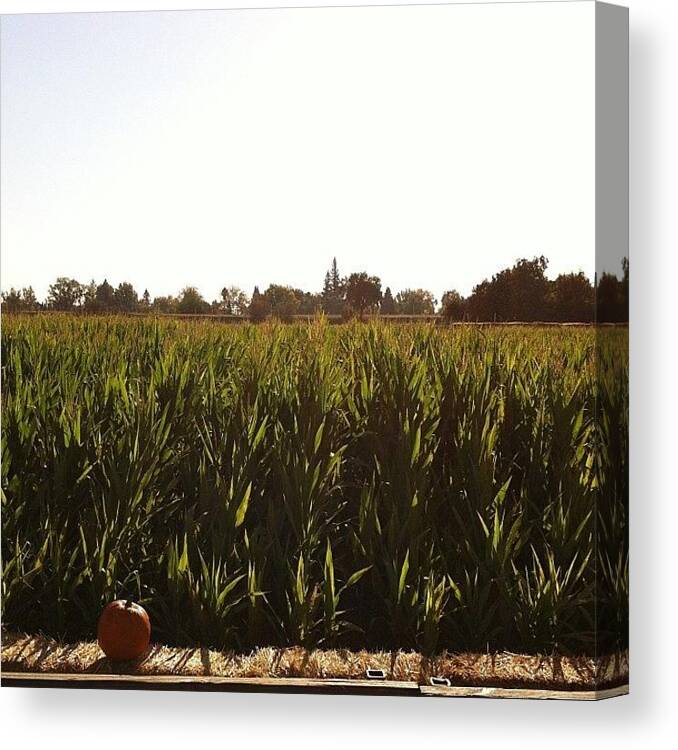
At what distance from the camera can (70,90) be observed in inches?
192

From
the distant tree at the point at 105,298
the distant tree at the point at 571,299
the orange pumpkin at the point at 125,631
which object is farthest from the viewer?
the distant tree at the point at 105,298

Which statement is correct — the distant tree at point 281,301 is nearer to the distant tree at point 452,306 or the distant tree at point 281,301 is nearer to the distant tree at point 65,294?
the distant tree at point 452,306

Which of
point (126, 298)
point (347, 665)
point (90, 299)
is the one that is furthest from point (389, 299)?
point (347, 665)

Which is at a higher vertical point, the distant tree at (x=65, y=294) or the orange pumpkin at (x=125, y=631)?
the distant tree at (x=65, y=294)

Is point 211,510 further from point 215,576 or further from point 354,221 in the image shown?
point 354,221

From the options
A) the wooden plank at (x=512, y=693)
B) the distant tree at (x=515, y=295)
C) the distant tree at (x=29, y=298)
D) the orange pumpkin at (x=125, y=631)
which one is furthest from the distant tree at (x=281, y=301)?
the wooden plank at (x=512, y=693)

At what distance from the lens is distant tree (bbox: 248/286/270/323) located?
15.5 ft

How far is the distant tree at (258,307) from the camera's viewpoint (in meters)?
4.71

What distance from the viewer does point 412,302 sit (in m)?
4.66

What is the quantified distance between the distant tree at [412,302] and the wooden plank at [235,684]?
1.51 meters

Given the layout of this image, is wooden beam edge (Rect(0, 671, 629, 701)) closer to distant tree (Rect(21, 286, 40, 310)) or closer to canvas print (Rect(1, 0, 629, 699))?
canvas print (Rect(1, 0, 629, 699))

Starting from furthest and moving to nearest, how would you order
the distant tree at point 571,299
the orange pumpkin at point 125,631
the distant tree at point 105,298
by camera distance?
the distant tree at point 105,298 < the orange pumpkin at point 125,631 < the distant tree at point 571,299

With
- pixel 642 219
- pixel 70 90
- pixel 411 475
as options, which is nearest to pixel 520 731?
Result: pixel 411 475

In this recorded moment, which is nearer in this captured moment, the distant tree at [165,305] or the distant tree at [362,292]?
the distant tree at [362,292]
